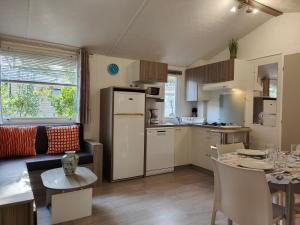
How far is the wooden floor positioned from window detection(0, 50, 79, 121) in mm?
1537

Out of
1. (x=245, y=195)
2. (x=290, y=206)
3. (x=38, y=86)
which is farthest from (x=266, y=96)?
(x=38, y=86)

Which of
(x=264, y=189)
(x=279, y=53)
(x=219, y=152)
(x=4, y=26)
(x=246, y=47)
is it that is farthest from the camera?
(x=246, y=47)

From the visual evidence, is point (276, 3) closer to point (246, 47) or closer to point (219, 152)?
point (246, 47)

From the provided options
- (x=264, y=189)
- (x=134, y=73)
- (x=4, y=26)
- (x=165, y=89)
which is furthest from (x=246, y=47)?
(x=4, y=26)

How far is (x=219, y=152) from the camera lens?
84.1 inches

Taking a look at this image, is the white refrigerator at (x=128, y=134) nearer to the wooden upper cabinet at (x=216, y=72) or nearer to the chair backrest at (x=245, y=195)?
the wooden upper cabinet at (x=216, y=72)

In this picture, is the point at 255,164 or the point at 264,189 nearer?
the point at 264,189

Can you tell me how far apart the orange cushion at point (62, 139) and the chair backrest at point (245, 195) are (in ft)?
7.97

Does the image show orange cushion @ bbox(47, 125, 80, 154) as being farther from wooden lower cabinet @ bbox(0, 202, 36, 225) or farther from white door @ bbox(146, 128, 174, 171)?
wooden lower cabinet @ bbox(0, 202, 36, 225)

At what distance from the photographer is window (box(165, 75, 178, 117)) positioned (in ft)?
15.1

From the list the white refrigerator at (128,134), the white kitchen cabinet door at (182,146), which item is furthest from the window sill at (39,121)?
the white kitchen cabinet door at (182,146)

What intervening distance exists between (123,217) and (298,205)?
5.44 feet

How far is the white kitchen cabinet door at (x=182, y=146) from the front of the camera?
13.4ft

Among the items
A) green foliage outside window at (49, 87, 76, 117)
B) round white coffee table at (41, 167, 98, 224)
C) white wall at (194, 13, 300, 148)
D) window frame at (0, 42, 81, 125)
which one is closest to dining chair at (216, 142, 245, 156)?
round white coffee table at (41, 167, 98, 224)
